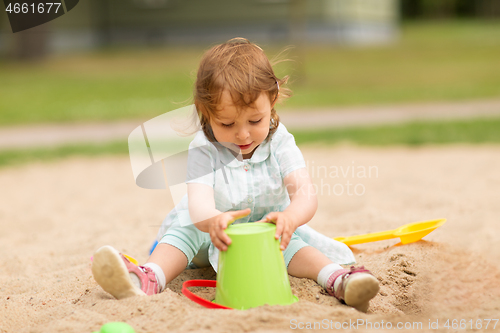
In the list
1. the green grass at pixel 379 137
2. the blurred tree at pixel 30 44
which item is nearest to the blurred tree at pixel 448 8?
the blurred tree at pixel 30 44

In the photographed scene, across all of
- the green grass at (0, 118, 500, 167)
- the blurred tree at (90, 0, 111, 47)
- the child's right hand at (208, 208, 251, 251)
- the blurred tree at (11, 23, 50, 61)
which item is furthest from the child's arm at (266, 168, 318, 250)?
the blurred tree at (90, 0, 111, 47)

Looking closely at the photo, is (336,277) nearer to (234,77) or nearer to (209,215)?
(209,215)

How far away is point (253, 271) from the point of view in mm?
1620

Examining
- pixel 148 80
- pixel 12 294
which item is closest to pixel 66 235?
pixel 12 294

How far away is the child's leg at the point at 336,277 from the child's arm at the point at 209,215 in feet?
1.16

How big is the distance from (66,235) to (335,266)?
157 centimetres

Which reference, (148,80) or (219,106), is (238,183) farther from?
(148,80)

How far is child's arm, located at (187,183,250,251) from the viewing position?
1.64 m

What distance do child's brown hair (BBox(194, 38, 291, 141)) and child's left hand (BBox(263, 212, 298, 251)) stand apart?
15.2 inches

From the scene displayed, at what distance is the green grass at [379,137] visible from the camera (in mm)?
4816

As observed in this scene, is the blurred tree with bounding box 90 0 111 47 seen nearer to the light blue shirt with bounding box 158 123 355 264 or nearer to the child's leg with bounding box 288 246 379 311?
the light blue shirt with bounding box 158 123 355 264

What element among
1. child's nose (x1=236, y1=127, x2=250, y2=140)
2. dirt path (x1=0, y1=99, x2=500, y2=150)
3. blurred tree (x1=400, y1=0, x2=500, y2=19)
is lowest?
blurred tree (x1=400, y1=0, x2=500, y2=19)

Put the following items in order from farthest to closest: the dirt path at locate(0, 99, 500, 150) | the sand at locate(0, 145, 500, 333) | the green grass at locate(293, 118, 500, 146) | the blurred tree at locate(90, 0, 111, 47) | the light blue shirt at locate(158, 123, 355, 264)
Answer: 1. the blurred tree at locate(90, 0, 111, 47)
2. the dirt path at locate(0, 99, 500, 150)
3. the green grass at locate(293, 118, 500, 146)
4. the light blue shirt at locate(158, 123, 355, 264)
5. the sand at locate(0, 145, 500, 333)

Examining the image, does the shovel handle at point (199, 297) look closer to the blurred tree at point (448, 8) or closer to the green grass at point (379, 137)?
the green grass at point (379, 137)
